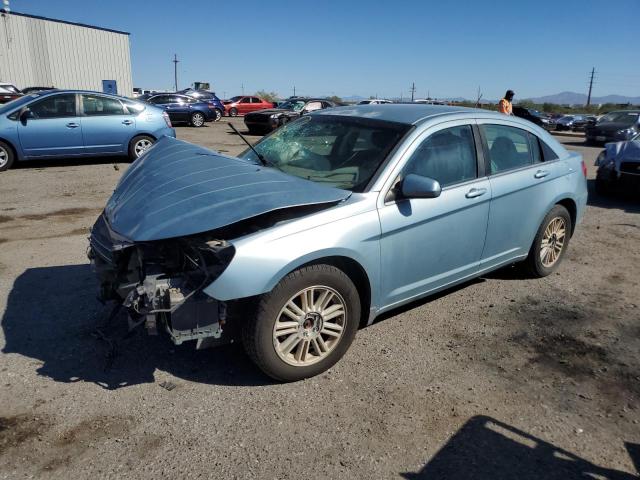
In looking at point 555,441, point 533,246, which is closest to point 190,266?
point 555,441

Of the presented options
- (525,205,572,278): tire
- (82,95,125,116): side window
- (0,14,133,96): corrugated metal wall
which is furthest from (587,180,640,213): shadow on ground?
(0,14,133,96): corrugated metal wall

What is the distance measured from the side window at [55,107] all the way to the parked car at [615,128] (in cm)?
1792

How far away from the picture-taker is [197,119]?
76.4ft

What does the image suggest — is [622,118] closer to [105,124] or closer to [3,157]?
[105,124]

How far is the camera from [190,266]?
3.04 metres

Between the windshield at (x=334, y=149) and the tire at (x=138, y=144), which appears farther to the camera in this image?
the tire at (x=138, y=144)

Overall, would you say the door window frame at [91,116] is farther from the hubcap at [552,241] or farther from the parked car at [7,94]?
the parked car at [7,94]

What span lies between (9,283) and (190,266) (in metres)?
2.59

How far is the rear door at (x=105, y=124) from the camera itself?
33.7 ft

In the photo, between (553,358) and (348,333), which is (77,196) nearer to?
(348,333)

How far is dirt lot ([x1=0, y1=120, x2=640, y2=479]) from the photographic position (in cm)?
258

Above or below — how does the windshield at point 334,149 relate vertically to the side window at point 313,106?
below

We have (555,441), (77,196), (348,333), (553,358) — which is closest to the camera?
(555,441)

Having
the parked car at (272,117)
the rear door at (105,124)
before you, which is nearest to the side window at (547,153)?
the rear door at (105,124)
